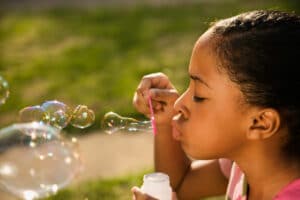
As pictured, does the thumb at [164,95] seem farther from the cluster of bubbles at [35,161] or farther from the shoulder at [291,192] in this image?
the shoulder at [291,192]

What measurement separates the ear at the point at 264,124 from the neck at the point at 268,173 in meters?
0.05

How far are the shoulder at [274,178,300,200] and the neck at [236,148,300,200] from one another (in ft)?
0.05

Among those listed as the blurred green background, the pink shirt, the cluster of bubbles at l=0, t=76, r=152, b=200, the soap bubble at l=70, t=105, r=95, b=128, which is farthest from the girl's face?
the blurred green background

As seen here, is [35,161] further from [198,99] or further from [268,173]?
[268,173]

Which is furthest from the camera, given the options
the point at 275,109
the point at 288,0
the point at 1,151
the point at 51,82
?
the point at 288,0

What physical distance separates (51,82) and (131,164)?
3.64ft

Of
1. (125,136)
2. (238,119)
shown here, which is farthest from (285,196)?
(125,136)

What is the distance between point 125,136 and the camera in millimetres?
3217

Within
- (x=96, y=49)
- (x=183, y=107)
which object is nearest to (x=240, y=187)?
(x=183, y=107)

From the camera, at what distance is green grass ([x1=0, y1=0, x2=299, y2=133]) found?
3643mm

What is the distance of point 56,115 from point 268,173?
2.33 feet

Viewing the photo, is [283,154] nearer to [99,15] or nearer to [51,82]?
[51,82]

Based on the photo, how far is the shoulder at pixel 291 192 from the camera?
4.74 feet

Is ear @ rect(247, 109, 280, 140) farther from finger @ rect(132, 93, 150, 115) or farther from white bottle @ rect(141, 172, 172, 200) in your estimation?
finger @ rect(132, 93, 150, 115)
